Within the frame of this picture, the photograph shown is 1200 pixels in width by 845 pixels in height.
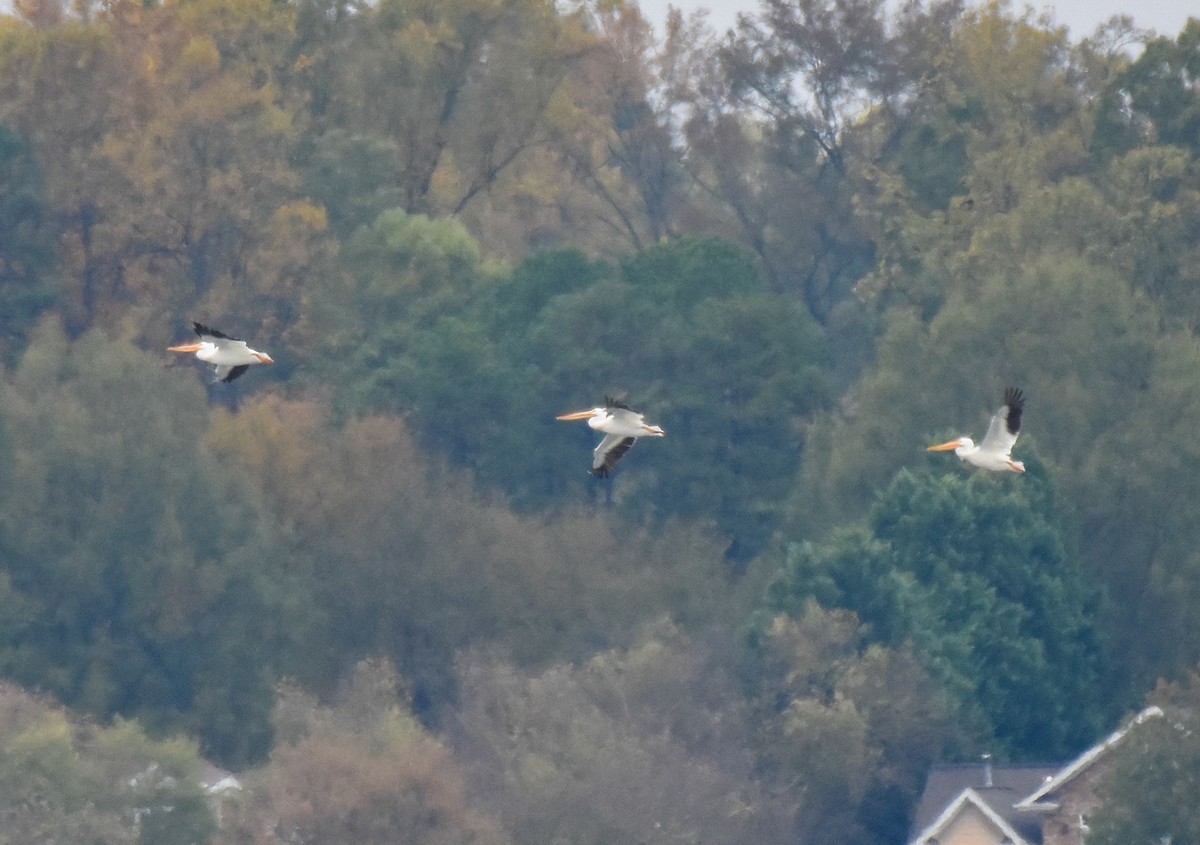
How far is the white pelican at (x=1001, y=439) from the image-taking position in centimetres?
3353

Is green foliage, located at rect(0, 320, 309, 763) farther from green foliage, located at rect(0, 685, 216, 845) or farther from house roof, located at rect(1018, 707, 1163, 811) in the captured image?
house roof, located at rect(1018, 707, 1163, 811)

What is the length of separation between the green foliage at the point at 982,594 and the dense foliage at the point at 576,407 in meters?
0.10

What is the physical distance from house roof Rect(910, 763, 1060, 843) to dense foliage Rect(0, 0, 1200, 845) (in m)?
1.45

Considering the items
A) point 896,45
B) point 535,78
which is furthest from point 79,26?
point 896,45

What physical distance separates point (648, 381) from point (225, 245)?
11.9 metres

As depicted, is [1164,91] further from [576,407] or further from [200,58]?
[200,58]

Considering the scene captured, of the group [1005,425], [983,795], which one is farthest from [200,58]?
[1005,425]

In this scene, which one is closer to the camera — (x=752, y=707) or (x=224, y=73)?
(x=752, y=707)

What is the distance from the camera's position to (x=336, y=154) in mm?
77438

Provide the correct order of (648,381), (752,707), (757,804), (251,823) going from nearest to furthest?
1. (251,823)
2. (757,804)
3. (752,707)
4. (648,381)

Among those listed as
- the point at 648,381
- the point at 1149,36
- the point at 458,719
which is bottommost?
the point at 458,719

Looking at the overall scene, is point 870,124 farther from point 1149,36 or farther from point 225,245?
point 225,245

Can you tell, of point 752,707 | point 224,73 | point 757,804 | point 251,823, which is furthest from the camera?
point 224,73

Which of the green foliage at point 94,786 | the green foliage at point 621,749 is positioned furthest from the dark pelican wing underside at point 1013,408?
the green foliage at point 94,786
